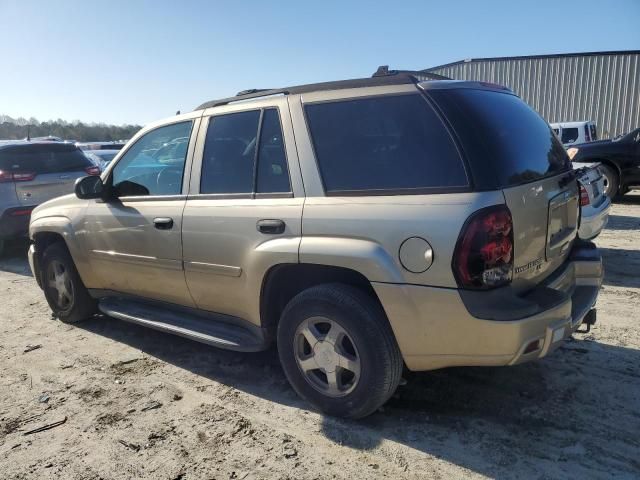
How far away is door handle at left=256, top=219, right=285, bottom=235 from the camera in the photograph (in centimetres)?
315

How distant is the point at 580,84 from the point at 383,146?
22.7 metres

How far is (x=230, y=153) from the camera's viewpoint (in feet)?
11.9

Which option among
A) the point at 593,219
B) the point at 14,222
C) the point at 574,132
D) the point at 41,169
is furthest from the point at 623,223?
the point at 14,222

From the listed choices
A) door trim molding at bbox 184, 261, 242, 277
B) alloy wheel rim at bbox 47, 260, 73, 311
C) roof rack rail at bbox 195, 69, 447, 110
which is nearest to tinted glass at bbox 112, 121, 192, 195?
roof rack rail at bbox 195, 69, 447, 110

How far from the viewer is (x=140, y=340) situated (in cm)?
470

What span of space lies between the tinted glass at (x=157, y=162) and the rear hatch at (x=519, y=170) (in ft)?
6.52

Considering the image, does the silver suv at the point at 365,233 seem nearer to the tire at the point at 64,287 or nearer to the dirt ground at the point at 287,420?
the dirt ground at the point at 287,420

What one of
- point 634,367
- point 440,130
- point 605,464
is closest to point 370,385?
point 605,464

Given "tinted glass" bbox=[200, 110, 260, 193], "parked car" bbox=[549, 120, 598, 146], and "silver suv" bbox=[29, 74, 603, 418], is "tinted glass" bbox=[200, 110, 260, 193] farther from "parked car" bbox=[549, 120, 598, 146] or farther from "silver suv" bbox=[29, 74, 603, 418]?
"parked car" bbox=[549, 120, 598, 146]

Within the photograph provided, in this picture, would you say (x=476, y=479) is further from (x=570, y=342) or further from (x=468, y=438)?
(x=570, y=342)

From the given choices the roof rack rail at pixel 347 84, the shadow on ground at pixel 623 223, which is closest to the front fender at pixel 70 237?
the roof rack rail at pixel 347 84

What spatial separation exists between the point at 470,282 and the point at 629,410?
4.83 ft

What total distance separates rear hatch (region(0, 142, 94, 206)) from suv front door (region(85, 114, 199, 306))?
4.40 m

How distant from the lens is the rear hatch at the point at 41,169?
808 centimetres
